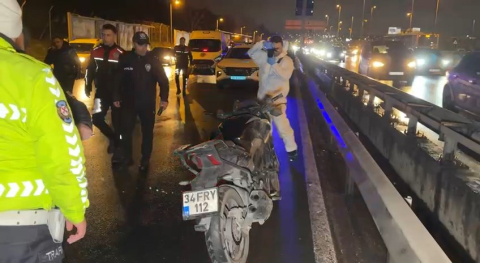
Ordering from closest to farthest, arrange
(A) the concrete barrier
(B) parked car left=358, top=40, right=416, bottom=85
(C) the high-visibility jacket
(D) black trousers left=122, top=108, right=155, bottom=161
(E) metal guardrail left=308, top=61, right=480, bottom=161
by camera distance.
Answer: (C) the high-visibility jacket < (A) the concrete barrier < (E) metal guardrail left=308, top=61, right=480, bottom=161 < (D) black trousers left=122, top=108, right=155, bottom=161 < (B) parked car left=358, top=40, right=416, bottom=85

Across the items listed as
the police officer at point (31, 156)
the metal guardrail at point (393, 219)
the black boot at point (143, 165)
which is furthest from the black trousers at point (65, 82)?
the police officer at point (31, 156)

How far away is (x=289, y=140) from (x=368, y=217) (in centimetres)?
257

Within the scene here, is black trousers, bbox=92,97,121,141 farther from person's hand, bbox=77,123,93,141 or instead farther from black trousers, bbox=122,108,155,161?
person's hand, bbox=77,123,93,141

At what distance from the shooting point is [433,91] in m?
19.3

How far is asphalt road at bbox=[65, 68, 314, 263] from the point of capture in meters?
4.25

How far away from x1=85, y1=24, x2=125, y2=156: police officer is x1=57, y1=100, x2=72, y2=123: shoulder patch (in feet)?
16.5

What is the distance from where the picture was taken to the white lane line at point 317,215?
168 inches

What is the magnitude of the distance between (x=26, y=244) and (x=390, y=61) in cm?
2169

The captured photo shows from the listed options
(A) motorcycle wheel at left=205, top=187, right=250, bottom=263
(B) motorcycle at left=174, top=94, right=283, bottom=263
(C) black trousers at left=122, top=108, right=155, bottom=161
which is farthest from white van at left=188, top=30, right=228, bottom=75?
(A) motorcycle wheel at left=205, top=187, right=250, bottom=263

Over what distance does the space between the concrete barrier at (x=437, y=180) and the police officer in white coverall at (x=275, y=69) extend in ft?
5.43

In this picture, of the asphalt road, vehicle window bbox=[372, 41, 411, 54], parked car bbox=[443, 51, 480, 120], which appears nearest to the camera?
the asphalt road

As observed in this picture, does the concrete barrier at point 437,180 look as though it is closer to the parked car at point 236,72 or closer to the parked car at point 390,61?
the parked car at point 236,72

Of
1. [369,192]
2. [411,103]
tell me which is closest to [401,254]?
[369,192]

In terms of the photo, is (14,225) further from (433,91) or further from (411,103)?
(433,91)
